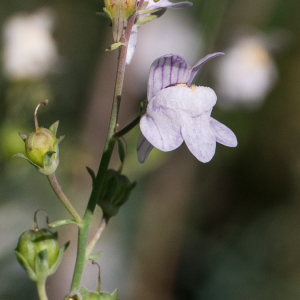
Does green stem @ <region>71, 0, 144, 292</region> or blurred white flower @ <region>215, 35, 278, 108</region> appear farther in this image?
blurred white flower @ <region>215, 35, 278, 108</region>

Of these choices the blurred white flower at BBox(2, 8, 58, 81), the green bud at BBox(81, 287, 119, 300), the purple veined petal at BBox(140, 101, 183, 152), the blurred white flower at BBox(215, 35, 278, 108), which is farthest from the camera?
the blurred white flower at BBox(215, 35, 278, 108)

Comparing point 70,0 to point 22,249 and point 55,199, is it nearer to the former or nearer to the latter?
point 55,199

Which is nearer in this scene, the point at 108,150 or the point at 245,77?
the point at 108,150

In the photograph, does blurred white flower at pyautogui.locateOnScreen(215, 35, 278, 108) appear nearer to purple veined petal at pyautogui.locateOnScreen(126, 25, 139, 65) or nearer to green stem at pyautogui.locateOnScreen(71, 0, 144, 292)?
purple veined petal at pyautogui.locateOnScreen(126, 25, 139, 65)

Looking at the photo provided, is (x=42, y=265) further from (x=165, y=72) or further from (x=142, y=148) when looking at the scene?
(x=165, y=72)

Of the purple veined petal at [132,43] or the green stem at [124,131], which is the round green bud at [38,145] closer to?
the green stem at [124,131]

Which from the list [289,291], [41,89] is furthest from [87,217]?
[289,291]

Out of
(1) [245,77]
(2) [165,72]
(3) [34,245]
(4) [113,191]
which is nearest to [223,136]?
(2) [165,72]

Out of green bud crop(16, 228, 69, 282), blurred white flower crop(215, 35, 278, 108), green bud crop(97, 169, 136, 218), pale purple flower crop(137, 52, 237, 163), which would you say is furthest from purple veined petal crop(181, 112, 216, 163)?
blurred white flower crop(215, 35, 278, 108)
